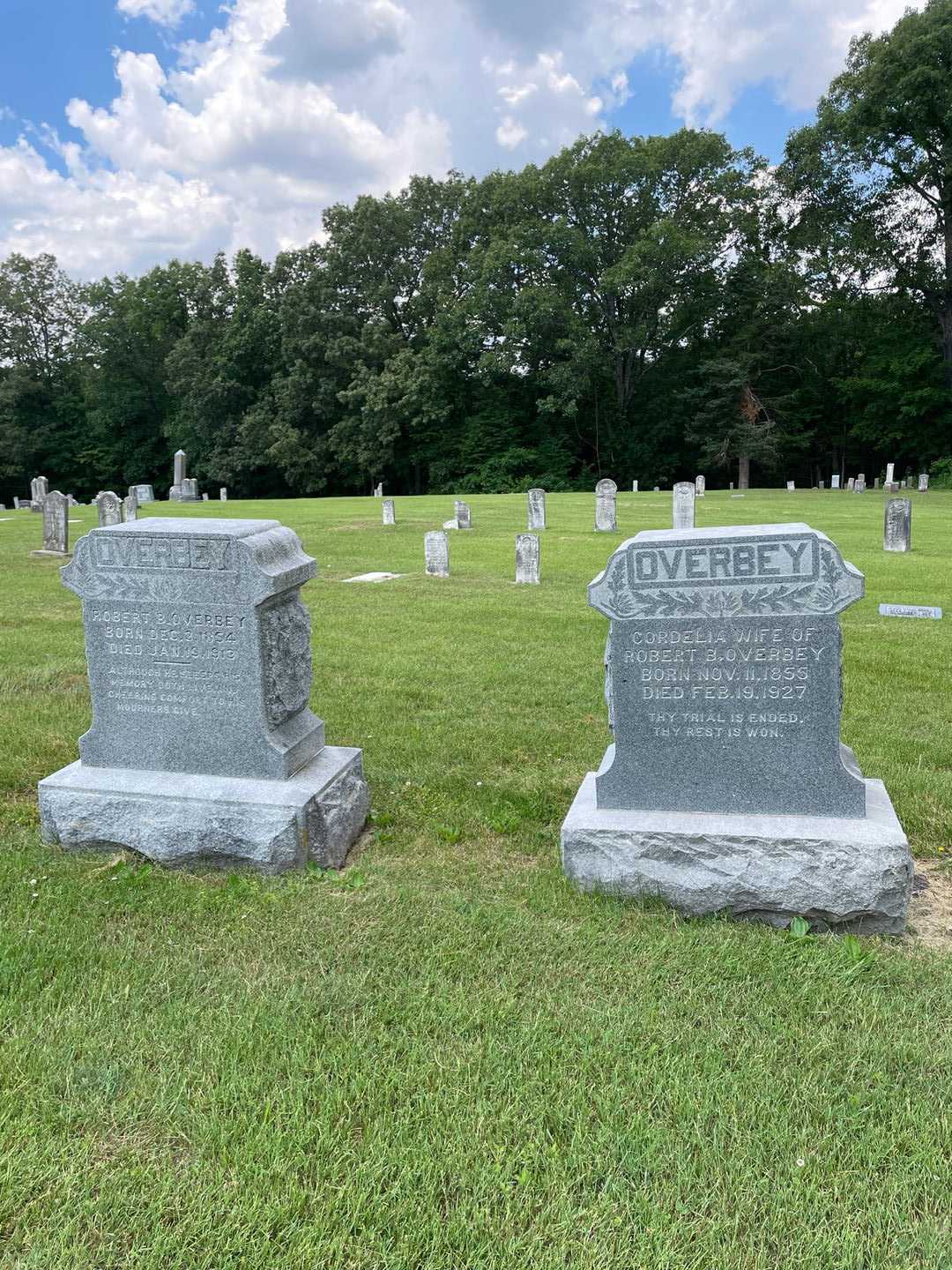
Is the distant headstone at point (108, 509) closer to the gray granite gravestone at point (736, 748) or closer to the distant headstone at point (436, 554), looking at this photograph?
the distant headstone at point (436, 554)

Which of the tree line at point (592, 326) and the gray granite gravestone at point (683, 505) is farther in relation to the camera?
the tree line at point (592, 326)

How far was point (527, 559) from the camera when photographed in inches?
467

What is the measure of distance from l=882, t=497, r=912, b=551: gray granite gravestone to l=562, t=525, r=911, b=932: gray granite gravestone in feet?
40.1

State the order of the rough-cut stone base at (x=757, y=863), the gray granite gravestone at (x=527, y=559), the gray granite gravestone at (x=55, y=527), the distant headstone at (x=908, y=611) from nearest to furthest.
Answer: the rough-cut stone base at (x=757, y=863), the distant headstone at (x=908, y=611), the gray granite gravestone at (x=527, y=559), the gray granite gravestone at (x=55, y=527)

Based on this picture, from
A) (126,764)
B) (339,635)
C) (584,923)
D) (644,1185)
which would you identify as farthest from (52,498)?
(644,1185)

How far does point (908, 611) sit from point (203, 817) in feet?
27.0

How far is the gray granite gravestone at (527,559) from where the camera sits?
11.8 metres

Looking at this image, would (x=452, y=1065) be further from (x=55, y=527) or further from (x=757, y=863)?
(x=55, y=527)

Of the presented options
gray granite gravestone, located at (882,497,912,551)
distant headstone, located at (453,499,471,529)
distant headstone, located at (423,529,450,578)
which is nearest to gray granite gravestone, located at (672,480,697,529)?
gray granite gravestone, located at (882,497,912,551)

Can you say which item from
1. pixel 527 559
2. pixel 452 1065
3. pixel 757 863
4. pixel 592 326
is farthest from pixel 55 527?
pixel 592 326

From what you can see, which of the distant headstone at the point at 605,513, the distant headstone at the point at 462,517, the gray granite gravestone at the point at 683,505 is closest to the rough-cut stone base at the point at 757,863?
the gray granite gravestone at the point at 683,505

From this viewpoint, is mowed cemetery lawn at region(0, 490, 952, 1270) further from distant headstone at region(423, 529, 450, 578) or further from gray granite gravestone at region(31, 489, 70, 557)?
gray granite gravestone at region(31, 489, 70, 557)

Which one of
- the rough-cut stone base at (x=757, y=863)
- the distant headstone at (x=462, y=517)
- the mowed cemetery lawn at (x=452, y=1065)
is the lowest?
the mowed cemetery lawn at (x=452, y=1065)

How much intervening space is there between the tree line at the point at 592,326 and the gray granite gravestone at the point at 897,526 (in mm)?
24707
